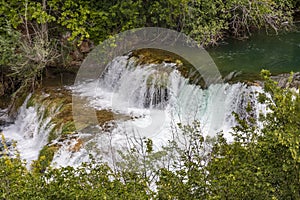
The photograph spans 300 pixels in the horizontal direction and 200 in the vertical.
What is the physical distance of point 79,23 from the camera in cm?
943

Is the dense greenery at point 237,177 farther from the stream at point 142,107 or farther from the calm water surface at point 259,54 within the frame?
the calm water surface at point 259,54

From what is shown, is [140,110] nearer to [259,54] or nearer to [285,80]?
[285,80]

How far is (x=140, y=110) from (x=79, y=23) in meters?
2.64

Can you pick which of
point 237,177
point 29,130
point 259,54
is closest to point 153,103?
point 29,130

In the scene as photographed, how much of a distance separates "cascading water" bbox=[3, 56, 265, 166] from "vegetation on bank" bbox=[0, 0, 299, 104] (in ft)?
3.54

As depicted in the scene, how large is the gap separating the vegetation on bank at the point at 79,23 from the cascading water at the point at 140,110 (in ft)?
3.54

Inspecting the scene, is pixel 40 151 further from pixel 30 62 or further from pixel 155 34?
pixel 155 34

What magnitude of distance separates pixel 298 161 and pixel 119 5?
8.13m

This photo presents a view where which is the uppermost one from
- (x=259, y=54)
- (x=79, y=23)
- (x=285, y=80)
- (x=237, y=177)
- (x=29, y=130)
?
(x=79, y=23)

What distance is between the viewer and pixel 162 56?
369 inches

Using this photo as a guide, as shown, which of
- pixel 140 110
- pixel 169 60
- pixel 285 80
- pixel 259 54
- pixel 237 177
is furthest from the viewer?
pixel 259 54

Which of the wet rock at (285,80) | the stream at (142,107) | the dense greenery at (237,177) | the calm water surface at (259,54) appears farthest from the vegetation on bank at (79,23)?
the dense greenery at (237,177)

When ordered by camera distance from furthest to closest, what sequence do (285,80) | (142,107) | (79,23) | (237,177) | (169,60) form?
(79,23), (169,60), (142,107), (285,80), (237,177)

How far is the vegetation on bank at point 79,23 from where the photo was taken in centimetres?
913
